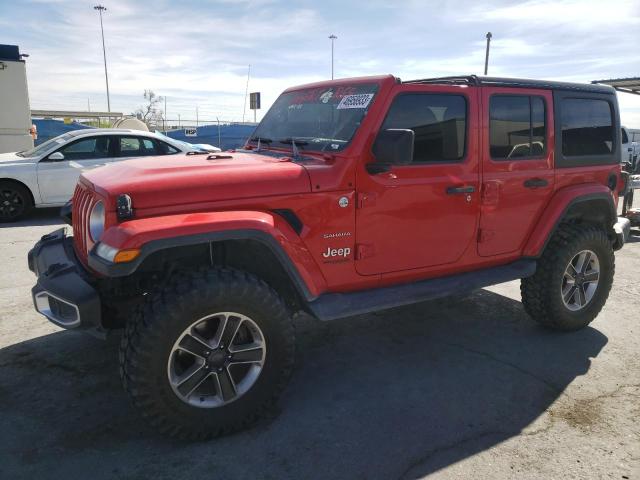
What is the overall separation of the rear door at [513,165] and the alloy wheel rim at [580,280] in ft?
2.06

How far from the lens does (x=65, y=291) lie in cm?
273

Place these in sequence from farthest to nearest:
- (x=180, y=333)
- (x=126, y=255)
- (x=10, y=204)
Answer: (x=10, y=204) < (x=180, y=333) < (x=126, y=255)

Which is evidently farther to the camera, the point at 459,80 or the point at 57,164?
the point at 57,164

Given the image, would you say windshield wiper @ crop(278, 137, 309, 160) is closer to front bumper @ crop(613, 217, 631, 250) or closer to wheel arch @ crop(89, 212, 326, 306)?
wheel arch @ crop(89, 212, 326, 306)

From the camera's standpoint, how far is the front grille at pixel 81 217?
3.06 metres

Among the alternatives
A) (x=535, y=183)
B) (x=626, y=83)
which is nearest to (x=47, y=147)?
(x=535, y=183)

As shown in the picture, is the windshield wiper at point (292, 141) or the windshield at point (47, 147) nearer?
the windshield wiper at point (292, 141)

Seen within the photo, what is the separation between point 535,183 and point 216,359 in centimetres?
275

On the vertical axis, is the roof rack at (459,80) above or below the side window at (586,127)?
above

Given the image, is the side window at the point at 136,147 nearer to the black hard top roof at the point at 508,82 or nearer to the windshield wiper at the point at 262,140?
the windshield wiper at the point at 262,140

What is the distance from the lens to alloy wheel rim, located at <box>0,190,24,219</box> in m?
8.37

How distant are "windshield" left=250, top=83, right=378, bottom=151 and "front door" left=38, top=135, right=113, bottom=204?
5.41 meters

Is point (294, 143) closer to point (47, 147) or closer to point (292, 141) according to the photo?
point (292, 141)

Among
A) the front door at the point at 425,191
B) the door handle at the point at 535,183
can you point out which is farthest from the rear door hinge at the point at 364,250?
the door handle at the point at 535,183
